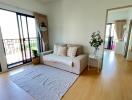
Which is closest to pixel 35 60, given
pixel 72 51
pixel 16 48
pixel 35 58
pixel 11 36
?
pixel 35 58

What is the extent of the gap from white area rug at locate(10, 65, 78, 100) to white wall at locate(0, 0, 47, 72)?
862 mm

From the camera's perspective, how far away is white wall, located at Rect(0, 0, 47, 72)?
2.89 m

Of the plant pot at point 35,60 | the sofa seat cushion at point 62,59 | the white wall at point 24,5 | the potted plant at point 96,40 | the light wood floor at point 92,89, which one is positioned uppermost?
the white wall at point 24,5

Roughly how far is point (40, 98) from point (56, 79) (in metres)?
0.79

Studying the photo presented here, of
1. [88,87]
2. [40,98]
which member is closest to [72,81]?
[88,87]

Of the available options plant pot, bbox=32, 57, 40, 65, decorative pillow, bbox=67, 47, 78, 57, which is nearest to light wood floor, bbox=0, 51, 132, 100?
decorative pillow, bbox=67, 47, 78, 57

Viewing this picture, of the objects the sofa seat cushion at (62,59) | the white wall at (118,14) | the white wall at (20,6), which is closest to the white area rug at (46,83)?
the sofa seat cushion at (62,59)

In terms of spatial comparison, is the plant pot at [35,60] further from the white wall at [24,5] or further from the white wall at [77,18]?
the white wall at [24,5]

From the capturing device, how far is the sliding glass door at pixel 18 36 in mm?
3258

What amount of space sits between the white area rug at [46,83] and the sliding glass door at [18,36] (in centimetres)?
126

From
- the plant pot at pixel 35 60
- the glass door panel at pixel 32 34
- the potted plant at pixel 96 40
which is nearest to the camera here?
the potted plant at pixel 96 40

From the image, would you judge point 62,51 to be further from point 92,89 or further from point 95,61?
point 92,89

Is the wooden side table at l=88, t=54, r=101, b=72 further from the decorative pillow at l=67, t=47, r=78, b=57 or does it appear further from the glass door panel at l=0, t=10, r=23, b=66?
the glass door panel at l=0, t=10, r=23, b=66

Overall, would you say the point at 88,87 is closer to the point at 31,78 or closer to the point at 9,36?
the point at 31,78
